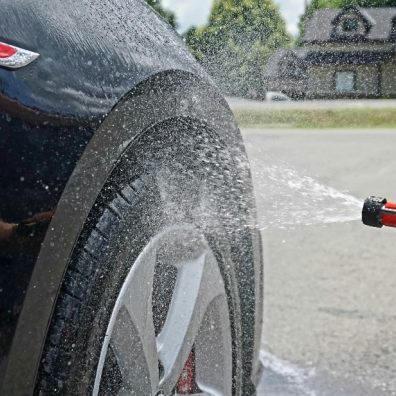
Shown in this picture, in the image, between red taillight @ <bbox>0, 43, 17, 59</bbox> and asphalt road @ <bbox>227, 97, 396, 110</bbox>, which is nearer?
red taillight @ <bbox>0, 43, 17, 59</bbox>

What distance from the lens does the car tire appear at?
1.57 m

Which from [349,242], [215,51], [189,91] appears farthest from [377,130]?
[189,91]

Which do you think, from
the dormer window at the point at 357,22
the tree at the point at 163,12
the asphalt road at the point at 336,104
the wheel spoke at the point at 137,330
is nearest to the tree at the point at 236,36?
the tree at the point at 163,12

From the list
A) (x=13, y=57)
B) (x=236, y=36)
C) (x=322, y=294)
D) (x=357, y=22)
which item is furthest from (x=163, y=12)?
(x=357, y=22)

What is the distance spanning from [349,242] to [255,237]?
3582mm

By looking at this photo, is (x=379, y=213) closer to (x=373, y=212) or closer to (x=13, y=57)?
(x=373, y=212)

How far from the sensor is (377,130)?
87.6 feet

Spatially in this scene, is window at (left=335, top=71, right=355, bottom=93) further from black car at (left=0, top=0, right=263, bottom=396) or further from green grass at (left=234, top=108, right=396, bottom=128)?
black car at (left=0, top=0, right=263, bottom=396)

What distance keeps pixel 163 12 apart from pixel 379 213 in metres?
0.83

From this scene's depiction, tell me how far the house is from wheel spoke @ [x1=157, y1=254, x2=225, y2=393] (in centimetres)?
456

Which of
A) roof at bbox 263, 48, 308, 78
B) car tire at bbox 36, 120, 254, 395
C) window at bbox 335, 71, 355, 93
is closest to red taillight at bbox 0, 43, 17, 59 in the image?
car tire at bbox 36, 120, 254, 395

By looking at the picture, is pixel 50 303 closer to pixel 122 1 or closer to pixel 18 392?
pixel 18 392

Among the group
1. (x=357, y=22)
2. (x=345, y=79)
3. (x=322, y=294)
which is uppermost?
(x=357, y=22)

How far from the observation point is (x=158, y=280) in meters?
2.13
